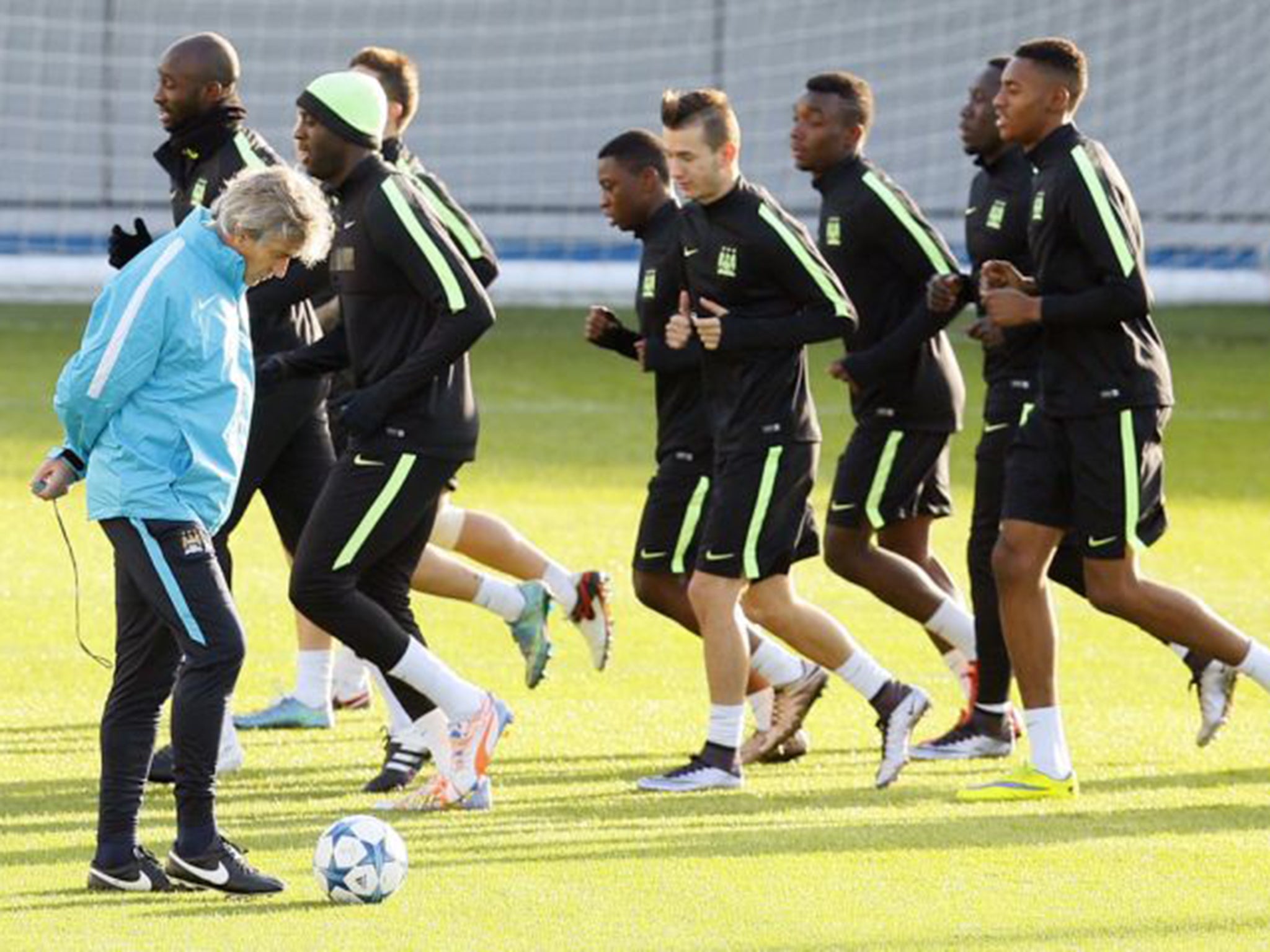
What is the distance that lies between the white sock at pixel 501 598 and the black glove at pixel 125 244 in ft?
7.13

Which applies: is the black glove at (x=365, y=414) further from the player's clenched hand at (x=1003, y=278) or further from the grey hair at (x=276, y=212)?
the player's clenched hand at (x=1003, y=278)

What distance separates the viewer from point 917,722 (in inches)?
338

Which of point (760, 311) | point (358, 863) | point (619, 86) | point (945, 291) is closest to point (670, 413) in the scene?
point (760, 311)

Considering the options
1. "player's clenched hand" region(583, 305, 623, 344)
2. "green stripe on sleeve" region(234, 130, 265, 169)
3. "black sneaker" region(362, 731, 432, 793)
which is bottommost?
"black sneaker" region(362, 731, 432, 793)

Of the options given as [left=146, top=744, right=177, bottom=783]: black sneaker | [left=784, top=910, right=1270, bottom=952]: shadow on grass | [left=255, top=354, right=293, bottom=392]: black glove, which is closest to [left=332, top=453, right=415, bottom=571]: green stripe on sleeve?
[left=255, top=354, right=293, bottom=392]: black glove

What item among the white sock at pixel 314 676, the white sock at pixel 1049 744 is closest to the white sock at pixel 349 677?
the white sock at pixel 314 676

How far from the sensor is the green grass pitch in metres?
6.29

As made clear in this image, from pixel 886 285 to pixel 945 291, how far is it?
53 cm

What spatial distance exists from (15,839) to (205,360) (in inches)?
65.1

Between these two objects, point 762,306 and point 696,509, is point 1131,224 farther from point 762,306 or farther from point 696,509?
point 696,509

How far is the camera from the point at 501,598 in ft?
32.2

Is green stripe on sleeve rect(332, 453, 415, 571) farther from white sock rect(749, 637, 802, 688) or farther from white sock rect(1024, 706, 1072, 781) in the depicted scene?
white sock rect(1024, 706, 1072, 781)

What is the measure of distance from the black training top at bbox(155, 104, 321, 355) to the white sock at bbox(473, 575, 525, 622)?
4.64ft

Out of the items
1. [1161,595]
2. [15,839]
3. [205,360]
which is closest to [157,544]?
[205,360]
